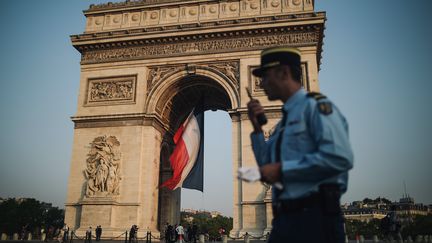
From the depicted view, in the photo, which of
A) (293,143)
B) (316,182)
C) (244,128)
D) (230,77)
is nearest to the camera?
(316,182)

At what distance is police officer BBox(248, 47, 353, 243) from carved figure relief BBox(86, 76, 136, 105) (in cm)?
1835

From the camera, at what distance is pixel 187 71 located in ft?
65.3

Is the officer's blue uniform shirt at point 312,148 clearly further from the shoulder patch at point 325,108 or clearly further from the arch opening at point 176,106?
the arch opening at point 176,106

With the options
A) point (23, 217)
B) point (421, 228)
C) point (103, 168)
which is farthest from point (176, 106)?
point (421, 228)

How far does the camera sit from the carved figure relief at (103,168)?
18.4m

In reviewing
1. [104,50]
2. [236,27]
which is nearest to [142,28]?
[104,50]

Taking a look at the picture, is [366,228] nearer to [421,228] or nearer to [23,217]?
[421,228]

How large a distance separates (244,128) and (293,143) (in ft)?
52.4

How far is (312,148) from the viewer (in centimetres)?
213

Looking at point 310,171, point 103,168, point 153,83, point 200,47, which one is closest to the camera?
point 310,171

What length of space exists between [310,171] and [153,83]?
18631mm

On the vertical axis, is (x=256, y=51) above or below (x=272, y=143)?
above

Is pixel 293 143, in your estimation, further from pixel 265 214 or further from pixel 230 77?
pixel 230 77

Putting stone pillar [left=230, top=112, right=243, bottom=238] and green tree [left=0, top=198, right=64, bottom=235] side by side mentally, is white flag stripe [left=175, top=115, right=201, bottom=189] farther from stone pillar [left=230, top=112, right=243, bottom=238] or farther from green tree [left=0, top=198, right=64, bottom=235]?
green tree [left=0, top=198, right=64, bottom=235]
